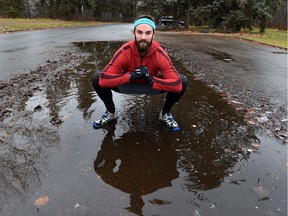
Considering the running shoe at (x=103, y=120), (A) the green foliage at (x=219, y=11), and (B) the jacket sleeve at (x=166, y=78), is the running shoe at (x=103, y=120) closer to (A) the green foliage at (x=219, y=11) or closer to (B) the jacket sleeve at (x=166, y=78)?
(B) the jacket sleeve at (x=166, y=78)

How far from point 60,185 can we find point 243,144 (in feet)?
6.89

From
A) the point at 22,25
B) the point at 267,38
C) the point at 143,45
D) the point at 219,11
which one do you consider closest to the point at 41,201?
the point at 143,45

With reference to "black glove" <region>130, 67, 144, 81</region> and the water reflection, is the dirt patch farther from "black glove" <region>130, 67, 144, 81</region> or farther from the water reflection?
"black glove" <region>130, 67, 144, 81</region>

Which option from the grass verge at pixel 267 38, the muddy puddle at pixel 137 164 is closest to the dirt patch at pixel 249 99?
the muddy puddle at pixel 137 164

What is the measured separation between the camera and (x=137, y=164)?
9.35 ft

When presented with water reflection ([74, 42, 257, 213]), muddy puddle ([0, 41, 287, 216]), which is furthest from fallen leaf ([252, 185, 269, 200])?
water reflection ([74, 42, 257, 213])

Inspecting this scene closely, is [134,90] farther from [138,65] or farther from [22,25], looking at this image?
[22,25]

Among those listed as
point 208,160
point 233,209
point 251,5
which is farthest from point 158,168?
point 251,5

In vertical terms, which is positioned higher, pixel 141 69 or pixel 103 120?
pixel 141 69

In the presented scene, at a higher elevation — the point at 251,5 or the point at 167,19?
the point at 251,5

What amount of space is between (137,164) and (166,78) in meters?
1.16

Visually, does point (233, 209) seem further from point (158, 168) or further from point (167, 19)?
point (167, 19)

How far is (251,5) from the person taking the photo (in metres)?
24.0

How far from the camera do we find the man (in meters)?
3.30
